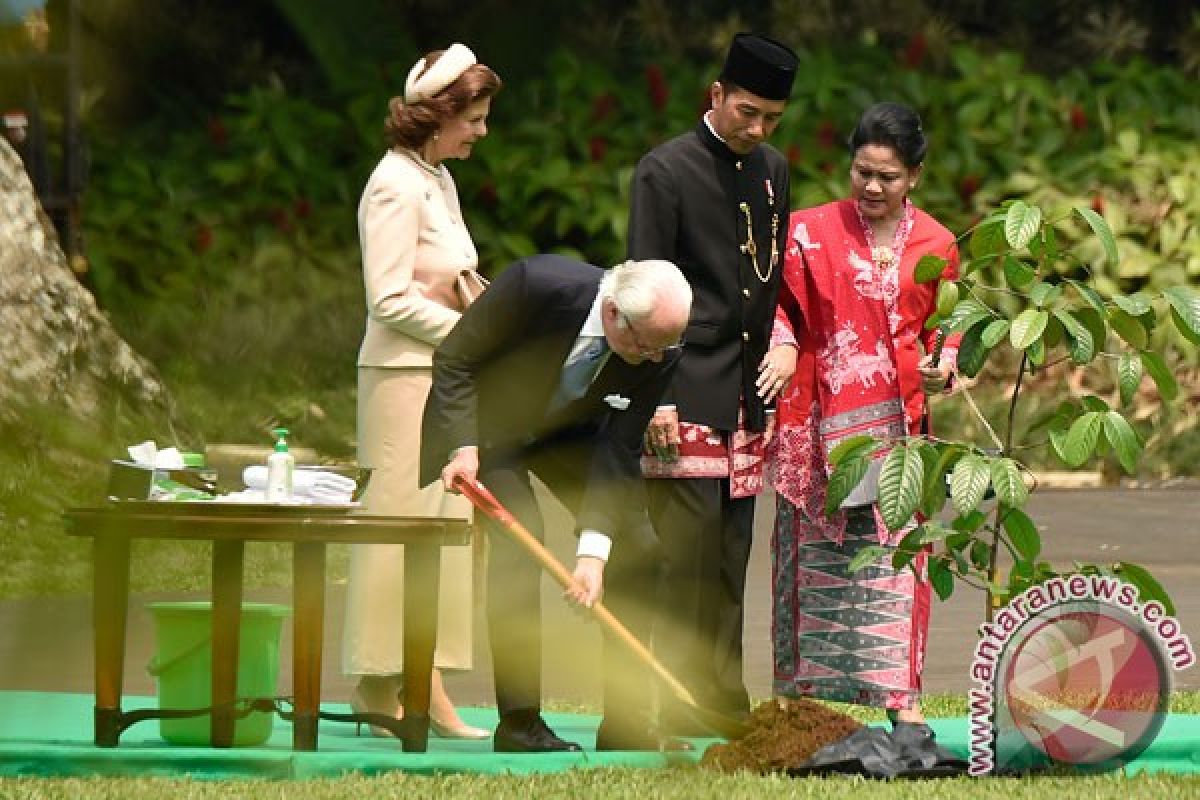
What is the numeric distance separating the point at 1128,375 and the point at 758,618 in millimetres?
3287

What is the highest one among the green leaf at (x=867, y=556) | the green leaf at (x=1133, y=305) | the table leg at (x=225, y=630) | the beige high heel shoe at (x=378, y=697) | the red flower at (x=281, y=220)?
the red flower at (x=281, y=220)

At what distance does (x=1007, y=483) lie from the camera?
464cm

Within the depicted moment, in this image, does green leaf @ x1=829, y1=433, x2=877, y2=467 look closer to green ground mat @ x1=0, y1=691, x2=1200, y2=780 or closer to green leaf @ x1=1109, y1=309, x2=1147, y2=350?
green leaf @ x1=1109, y1=309, x2=1147, y2=350

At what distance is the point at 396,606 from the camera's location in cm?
519

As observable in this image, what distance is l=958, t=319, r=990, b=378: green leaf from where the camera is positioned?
4.85 m

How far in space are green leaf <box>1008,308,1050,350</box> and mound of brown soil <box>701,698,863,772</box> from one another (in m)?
0.89

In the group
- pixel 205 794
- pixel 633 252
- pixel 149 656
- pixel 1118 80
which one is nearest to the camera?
pixel 205 794

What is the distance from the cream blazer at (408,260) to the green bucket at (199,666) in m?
0.68

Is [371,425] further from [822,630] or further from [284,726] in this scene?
[822,630]

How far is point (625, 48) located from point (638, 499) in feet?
38.8

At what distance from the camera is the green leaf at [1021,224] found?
4.58 m

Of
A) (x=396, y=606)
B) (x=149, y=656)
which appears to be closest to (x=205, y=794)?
(x=396, y=606)

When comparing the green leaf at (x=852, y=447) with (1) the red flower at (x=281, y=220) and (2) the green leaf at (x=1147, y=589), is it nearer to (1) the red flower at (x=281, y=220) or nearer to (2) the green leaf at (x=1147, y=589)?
(2) the green leaf at (x=1147, y=589)

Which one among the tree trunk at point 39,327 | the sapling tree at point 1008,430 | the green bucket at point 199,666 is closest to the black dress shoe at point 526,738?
the green bucket at point 199,666
